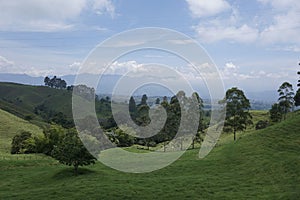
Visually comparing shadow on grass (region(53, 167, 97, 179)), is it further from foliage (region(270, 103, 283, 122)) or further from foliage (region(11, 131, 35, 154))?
foliage (region(270, 103, 283, 122))

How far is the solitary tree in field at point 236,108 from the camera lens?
204 feet

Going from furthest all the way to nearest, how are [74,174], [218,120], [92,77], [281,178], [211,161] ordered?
[218,120] < [211,161] < [74,174] < [281,178] < [92,77]

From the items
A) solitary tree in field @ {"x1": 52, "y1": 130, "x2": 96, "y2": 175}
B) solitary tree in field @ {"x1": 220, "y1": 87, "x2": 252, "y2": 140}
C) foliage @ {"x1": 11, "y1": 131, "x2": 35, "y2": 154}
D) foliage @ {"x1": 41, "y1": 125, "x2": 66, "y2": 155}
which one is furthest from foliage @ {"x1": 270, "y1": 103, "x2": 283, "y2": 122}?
foliage @ {"x1": 11, "y1": 131, "x2": 35, "y2": 154}

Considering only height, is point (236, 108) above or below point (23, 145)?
above

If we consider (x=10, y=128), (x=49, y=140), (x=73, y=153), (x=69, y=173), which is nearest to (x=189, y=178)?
(x=73, y=153)

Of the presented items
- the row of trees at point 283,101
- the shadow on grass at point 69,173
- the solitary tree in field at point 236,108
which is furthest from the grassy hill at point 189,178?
the row of trees at point 283,101

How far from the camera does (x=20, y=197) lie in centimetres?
2891

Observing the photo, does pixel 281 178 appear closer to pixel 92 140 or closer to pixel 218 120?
pixel 92 140

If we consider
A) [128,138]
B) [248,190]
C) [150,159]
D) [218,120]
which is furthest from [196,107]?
[248,190]

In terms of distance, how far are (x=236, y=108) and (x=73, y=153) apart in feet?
122

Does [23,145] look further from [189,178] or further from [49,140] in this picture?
[189,178]

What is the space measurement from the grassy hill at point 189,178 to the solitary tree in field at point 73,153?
5.18 feet

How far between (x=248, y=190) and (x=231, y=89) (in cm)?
3623

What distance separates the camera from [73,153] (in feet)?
121
